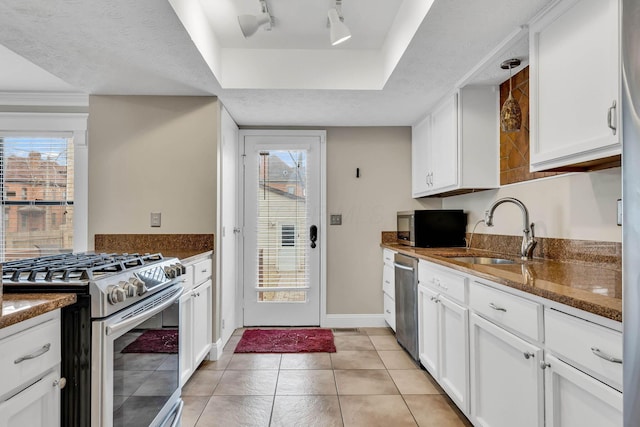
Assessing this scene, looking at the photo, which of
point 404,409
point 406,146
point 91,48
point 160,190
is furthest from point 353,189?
point 91,48

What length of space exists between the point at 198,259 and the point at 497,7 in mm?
2300

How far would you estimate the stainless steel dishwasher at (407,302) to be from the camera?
114 inches

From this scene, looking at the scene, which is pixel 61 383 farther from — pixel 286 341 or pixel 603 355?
pixel 286 341

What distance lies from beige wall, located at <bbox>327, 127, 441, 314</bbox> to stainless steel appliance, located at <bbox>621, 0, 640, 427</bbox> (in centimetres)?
326

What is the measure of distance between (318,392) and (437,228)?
5.68 feet

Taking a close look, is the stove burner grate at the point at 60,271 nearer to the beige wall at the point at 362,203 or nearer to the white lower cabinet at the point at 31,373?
the white lower cabinet at the point at 31,373

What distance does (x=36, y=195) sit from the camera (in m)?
3.75

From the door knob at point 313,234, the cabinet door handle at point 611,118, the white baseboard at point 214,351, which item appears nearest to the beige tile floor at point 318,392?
the white baseboard at point 214,351

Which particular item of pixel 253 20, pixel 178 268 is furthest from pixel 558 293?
pixel 253 20

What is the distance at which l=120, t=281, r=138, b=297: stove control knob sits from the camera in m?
1.50

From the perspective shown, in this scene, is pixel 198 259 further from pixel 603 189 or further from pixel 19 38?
pixel 603 189

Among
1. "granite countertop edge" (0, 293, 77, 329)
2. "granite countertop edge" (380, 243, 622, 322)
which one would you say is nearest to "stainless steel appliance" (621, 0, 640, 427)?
"granite countertop edge" (380, 243, 622, 322)

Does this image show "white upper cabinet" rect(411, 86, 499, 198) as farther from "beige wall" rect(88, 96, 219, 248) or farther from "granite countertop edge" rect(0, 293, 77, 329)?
"granite countertop edge" rect(0, 293, 77, 329)

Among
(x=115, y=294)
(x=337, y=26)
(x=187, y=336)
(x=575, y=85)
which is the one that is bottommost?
(x=187, y=336)
